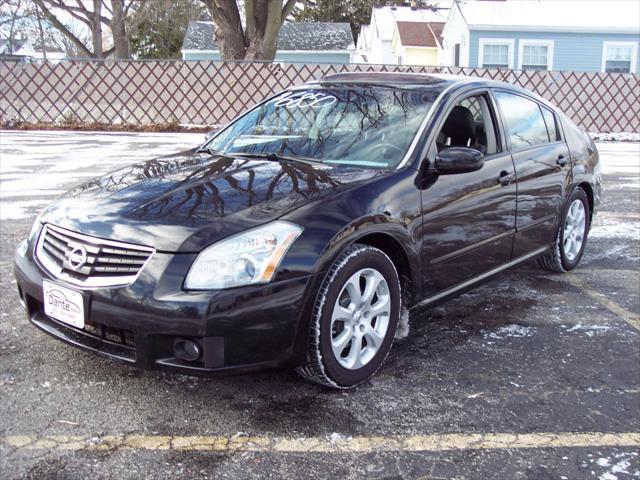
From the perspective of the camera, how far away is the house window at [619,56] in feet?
74.3

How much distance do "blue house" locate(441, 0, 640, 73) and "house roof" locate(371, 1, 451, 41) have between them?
13.5 m

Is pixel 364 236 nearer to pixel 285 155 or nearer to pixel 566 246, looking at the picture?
pixel 285 155

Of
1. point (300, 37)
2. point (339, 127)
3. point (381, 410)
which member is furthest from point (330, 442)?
point (300, 37)

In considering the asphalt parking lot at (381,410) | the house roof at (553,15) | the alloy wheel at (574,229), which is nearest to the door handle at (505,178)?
the asphalt parking lot at (381,410)

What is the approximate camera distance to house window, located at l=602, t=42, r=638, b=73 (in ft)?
74.3

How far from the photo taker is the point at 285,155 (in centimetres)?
376

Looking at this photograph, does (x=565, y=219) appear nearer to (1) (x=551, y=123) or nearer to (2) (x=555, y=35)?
(1) (x=551, y=123)

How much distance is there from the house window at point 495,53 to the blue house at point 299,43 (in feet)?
40.7

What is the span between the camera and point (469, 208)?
3758mm

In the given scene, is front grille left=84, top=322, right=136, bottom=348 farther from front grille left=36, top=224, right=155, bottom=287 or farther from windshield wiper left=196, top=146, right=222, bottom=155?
windshield wiper left=196, top=146, right=222, bottom=155

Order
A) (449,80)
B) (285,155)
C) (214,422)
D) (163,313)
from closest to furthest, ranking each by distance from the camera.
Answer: (163,313) < (214,422) < (285,155) < (449,80)

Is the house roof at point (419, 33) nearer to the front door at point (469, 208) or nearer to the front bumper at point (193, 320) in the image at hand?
the front door at point (469, 208)

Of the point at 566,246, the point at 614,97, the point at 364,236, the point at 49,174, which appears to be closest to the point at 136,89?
the point at 49,174

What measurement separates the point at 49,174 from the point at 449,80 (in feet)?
22.4
